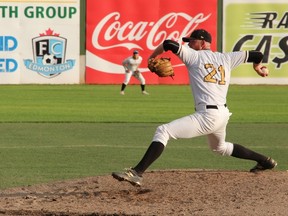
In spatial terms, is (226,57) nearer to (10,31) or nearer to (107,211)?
(107,211)

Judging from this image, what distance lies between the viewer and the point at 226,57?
9.66 metres

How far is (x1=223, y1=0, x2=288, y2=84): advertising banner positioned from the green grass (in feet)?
13.9

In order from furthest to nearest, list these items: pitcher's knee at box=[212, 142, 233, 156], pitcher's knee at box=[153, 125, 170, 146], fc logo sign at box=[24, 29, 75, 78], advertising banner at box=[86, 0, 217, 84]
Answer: advertising banner at box=[86, 0, 217, 84], fc logo sign at box=[24, 29, 75, 78], pitcher's knee at box=[212, 142, 233, 156], pitcher's knee at box=[153, 125, 170, 146]

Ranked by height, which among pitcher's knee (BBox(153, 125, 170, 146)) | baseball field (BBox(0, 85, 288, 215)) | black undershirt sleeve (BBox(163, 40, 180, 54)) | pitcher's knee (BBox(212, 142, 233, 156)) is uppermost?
black undershirt sleeve (BBox(163, 40, 180, 54))

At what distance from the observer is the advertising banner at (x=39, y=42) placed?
36062 mm

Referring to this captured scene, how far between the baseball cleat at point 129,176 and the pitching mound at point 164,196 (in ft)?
0.52

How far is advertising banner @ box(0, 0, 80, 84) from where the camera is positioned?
36.1 m

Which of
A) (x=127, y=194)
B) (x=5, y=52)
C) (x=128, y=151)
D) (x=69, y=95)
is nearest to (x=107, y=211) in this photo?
(x=127, y=194)

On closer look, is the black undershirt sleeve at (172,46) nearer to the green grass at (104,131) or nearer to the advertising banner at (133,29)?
the green grass at (104,131)

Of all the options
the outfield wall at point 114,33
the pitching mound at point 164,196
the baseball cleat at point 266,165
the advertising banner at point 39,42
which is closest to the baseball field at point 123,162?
the pitching mound at point 164,196

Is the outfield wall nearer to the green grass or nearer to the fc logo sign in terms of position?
the fc logo sign

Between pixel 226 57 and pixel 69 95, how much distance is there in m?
21.1

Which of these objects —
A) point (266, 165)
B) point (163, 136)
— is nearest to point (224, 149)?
point (266, 165)

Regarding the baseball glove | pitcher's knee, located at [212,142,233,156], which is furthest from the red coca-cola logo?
the baseball glove
